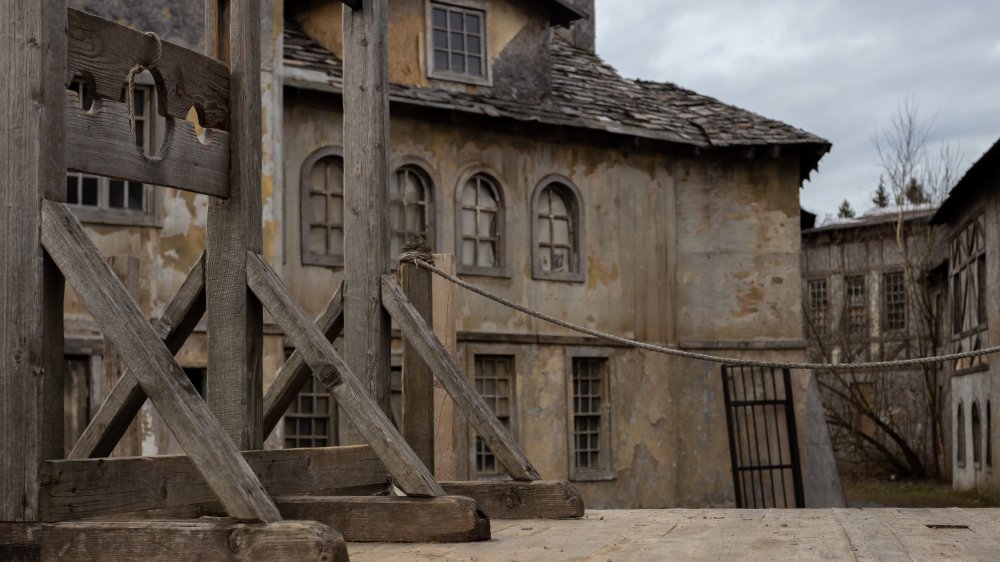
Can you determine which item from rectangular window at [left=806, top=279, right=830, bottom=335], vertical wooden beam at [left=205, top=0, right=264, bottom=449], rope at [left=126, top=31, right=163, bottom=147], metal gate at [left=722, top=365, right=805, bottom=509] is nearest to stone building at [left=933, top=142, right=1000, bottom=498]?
metal gate at [left=722, top=365, right=805, bottom=509]

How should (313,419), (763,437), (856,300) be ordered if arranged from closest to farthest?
(313,419) < (763,437) < (856,300)

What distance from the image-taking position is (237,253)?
5859mm

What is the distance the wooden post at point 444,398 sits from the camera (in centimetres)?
852

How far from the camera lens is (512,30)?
62.9ft

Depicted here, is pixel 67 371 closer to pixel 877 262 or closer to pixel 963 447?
pixel 963 447

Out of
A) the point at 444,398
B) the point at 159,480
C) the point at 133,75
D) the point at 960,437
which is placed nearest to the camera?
the point at 159,480

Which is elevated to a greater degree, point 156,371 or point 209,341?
point 209,341

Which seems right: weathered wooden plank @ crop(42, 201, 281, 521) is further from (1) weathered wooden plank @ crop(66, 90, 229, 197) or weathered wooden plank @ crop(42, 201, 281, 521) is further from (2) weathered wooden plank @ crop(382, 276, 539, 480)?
(2) weathered wooden plank @ crop(382, 276, 539, 480)

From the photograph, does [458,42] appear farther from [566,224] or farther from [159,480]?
[159,480]

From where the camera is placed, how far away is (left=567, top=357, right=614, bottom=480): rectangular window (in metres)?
18.7

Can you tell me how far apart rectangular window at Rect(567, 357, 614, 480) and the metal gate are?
1.81 metres

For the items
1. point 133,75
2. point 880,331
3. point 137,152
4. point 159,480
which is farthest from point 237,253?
point 880,331

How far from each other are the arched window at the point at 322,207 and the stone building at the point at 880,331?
15737 millimetres

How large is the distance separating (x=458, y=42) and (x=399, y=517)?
532 inches
